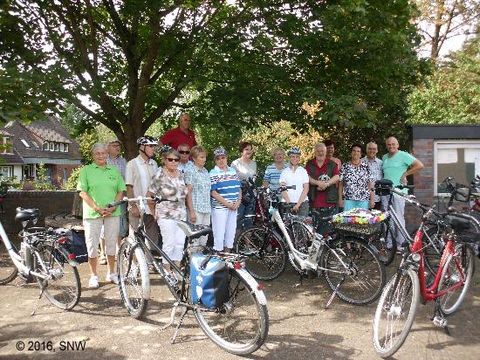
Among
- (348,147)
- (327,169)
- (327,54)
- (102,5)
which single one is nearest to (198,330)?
(327,169)

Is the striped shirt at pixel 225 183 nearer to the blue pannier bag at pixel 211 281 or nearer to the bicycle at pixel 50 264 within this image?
the bicycle at pixel 50 264

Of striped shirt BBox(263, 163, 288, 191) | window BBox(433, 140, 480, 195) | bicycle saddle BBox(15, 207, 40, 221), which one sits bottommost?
bicycle saddle BBox(15, 207, 40, 221)

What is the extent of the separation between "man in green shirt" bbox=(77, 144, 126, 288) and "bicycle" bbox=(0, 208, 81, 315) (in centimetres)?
47

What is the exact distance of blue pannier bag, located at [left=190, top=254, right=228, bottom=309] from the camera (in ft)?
12.7

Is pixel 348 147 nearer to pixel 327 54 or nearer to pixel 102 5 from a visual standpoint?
pixel 327 54

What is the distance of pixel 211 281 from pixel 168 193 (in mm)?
1717

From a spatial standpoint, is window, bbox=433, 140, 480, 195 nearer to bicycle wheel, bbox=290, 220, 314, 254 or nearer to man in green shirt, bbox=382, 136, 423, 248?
man in green shirt, bbox=382, 136, 423, 248

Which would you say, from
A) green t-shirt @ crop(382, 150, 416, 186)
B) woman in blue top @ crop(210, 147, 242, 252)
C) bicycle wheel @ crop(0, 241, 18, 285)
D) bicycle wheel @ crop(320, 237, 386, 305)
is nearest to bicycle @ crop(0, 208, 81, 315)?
bicycle wheel @ crop(0, 241, 18, 285)

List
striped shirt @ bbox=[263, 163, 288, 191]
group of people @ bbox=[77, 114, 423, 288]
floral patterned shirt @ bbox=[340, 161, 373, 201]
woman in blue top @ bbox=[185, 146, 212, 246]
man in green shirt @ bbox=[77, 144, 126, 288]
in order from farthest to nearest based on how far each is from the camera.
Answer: striped shirt @ bbox=[263, 163, 288, 191] → floral patterned shirt @ bbox=[340, 161, 373, 201] → woman in blue top @ bbox=[185, 146, 212, 246] → man in green shirt @ bbox=[77, 144, 126, 288] → group of people @ bbox=[77, 114, 423, 288]

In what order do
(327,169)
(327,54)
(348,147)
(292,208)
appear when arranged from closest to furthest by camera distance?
(292,208), (327,169), (327,54), (348,147)

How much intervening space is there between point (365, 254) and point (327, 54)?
3.92 metres

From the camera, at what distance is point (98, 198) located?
557 centimetres

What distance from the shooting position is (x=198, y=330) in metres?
4.38

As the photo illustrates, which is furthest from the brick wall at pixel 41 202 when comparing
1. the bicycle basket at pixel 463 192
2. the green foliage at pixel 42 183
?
the green foliage at pixel 42 183
